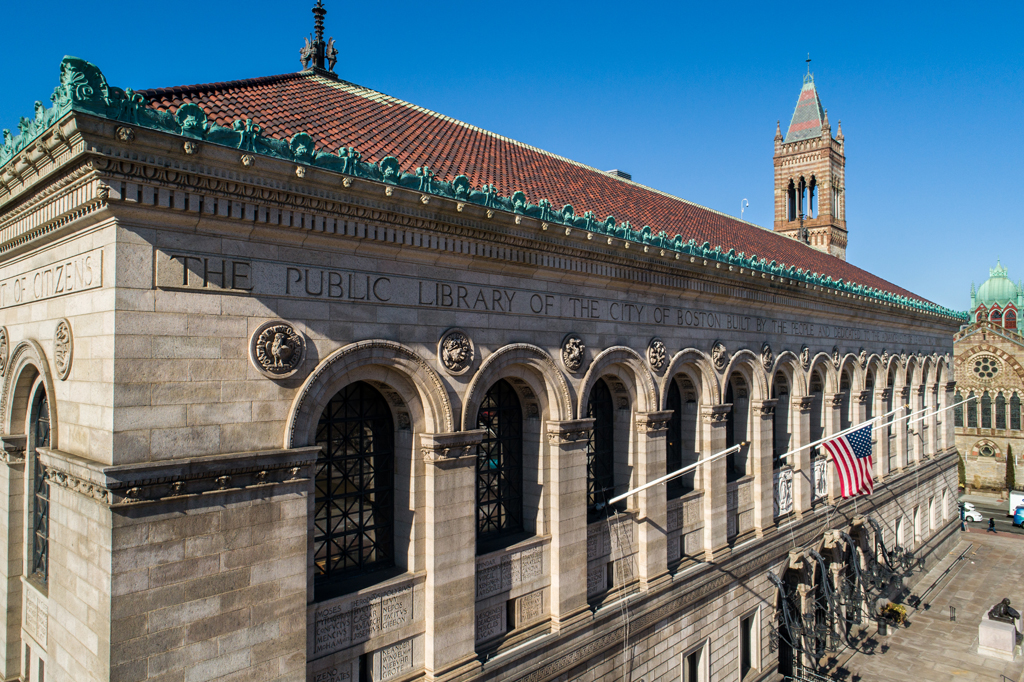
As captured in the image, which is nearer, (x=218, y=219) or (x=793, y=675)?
(x=218, y=219)

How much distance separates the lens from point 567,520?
1600cm

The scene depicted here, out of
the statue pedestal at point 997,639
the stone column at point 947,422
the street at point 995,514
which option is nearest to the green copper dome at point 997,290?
the street at point 995,514

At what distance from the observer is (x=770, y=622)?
24.3 m

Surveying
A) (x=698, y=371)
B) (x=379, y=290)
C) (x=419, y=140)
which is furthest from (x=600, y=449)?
(x=419, y=140)

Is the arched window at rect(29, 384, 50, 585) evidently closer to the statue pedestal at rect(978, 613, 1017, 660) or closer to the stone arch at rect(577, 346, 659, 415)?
the stone arch at rect(577, 346, 659, 415)

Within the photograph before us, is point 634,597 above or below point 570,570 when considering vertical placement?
below

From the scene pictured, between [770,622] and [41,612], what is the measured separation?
72.9ft

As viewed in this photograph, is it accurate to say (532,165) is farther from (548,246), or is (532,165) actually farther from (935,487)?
→ (935,487)

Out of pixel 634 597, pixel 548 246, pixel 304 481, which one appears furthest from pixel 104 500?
pixel 634 597

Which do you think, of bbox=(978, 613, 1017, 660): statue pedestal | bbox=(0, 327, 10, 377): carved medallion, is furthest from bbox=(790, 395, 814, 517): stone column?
bbox=(0, 327, 10, 377): carved medallion

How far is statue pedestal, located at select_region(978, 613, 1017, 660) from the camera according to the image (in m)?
28.1

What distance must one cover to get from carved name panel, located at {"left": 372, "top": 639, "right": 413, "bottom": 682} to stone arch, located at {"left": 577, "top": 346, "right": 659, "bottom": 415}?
22.8 feet

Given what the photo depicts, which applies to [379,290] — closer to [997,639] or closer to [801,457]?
[801,457]

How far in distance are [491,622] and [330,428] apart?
577 centimetres
